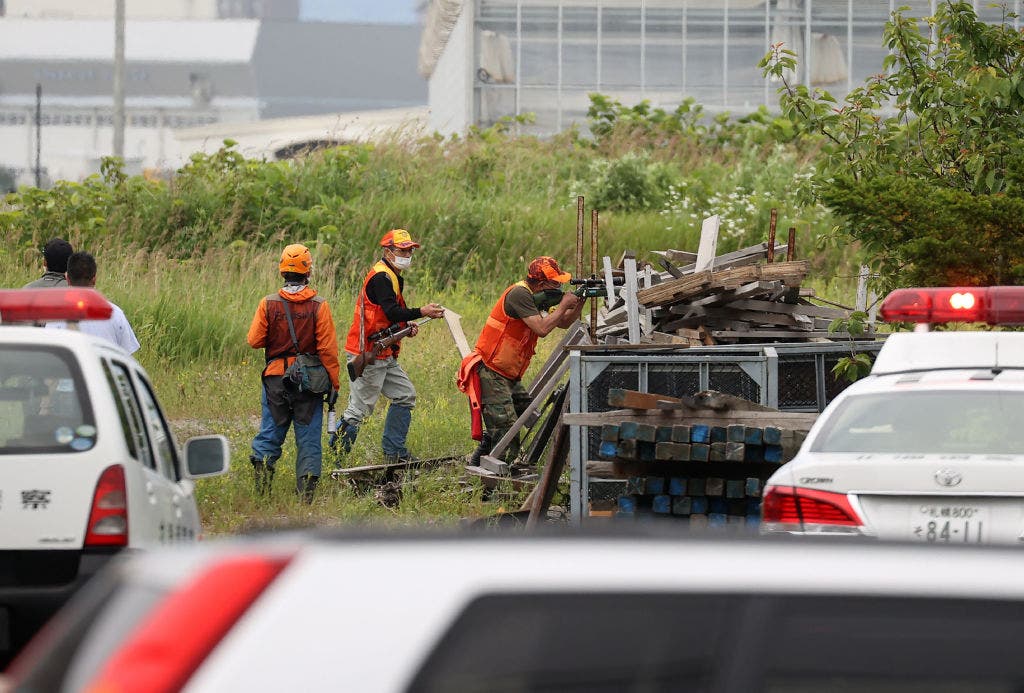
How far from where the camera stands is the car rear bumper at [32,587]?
237 inches

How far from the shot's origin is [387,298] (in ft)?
42.2

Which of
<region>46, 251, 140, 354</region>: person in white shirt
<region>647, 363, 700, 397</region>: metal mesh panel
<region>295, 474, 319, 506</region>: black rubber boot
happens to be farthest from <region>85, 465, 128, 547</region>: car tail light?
<region>295, 474, 319, 506</region>: black rubber boot

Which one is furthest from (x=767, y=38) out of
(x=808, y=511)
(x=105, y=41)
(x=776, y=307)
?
(x=105, y=41)

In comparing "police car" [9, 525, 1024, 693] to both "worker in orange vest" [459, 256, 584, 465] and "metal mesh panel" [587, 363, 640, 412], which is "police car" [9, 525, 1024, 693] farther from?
"worker in orange vest" [459, 256, 584, 465]

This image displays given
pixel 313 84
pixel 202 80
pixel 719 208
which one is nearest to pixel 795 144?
pixel 719 208

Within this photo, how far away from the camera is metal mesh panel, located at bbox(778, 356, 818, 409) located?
10797 millimetres

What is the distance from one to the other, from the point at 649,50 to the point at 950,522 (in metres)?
28.3

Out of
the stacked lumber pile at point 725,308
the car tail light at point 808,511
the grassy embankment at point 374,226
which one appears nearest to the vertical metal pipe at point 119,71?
the grassy embankment at point 374,226

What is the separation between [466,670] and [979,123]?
394 inches

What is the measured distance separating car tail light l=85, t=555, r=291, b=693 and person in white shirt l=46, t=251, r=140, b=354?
8431mm

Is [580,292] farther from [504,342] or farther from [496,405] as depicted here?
[496,405]

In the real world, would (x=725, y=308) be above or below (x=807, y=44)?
below

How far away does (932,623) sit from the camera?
8.39 feet

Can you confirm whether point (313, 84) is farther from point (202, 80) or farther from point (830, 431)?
point (830, 431)
